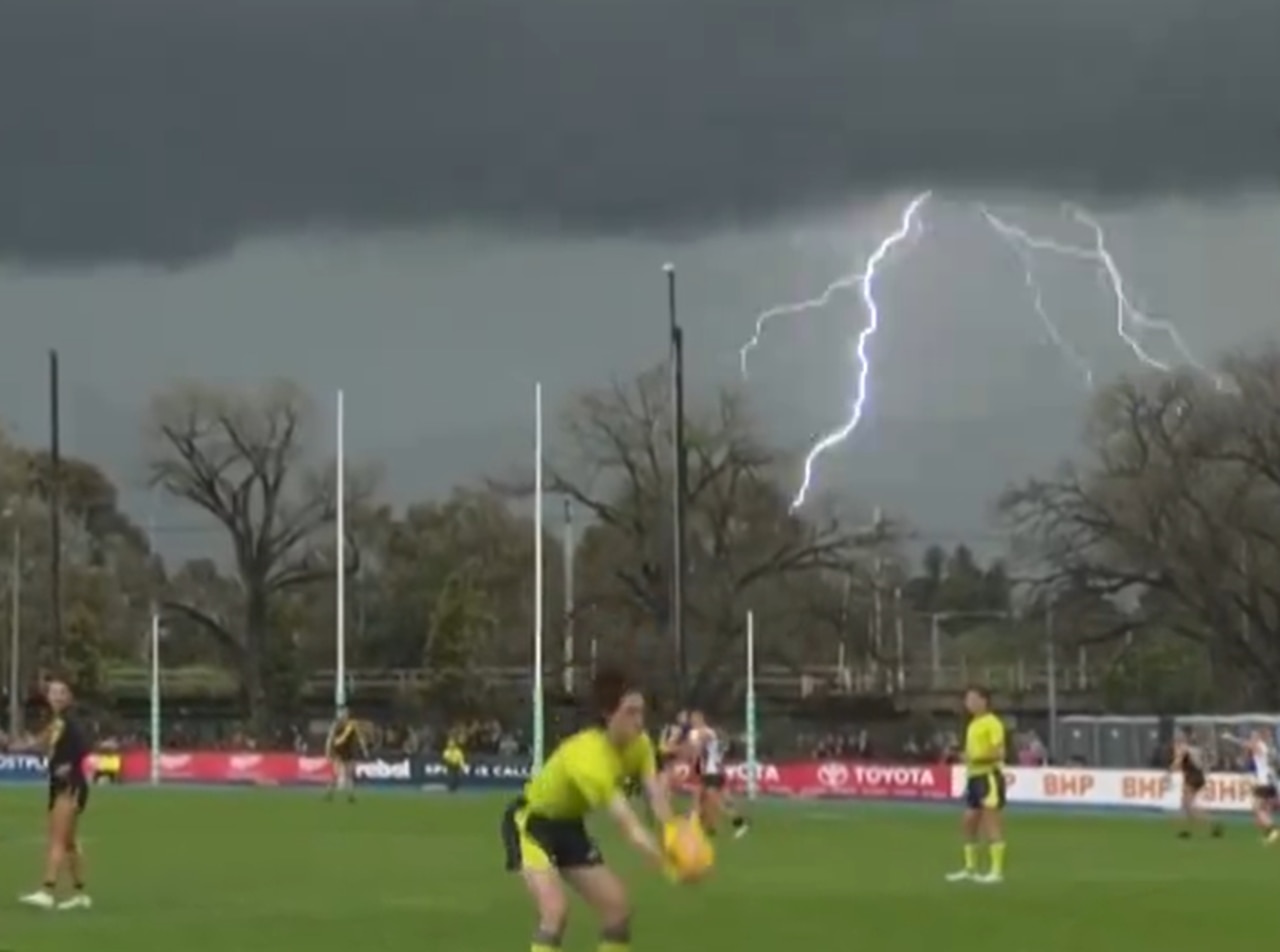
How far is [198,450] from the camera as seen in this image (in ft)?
358

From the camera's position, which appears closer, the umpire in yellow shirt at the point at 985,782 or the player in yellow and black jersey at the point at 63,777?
the player in yellow and black jersey at the point at 63,777

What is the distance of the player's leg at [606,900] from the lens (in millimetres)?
15344

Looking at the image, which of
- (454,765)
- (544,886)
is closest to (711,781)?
(544,886)

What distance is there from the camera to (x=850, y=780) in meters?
69.6

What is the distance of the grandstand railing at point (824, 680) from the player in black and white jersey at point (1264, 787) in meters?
47.4

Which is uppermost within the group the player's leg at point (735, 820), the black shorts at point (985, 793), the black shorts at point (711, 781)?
the black shorts at point (985, 793)

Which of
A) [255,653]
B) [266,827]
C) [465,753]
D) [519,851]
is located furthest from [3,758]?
[519,851]

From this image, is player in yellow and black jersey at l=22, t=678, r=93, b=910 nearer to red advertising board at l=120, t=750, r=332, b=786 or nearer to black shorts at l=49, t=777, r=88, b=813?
black shorts at l=49, t=777, r=88, b=813

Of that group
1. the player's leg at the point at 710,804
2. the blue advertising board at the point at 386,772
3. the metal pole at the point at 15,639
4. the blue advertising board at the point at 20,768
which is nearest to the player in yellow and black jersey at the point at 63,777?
the player's leg at the point at 710,804

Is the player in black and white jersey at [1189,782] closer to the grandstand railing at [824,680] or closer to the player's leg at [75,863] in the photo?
the player's leg at [75,863]

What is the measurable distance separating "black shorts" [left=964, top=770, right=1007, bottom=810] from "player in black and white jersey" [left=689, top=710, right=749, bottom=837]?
8443 millimetres

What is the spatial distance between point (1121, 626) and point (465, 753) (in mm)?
24760

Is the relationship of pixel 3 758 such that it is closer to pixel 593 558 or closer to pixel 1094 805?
pixel 593 558

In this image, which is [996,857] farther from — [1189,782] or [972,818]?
[1189,782]
